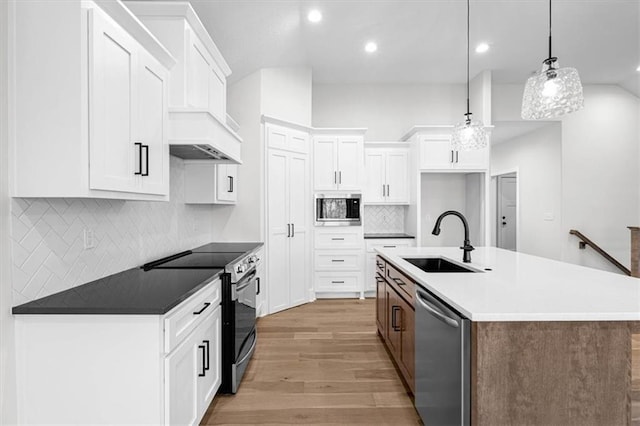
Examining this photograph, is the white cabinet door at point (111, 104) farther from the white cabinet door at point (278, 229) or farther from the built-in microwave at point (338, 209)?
the built-in microwave at point (338, 209)

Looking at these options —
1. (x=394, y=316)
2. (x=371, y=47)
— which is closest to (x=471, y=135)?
(x=394, y=316)

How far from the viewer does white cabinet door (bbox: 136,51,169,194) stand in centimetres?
187

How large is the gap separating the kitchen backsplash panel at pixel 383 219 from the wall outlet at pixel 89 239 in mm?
4264

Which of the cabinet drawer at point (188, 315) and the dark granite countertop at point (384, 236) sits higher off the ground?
the dark granite countertop at point (384, 236)

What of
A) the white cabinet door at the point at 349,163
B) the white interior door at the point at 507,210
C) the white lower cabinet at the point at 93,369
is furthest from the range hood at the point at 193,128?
the white interior door at the point at 507,210

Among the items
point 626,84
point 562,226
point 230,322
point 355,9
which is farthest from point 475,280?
point 626,84

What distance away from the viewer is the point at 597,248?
5594 mm

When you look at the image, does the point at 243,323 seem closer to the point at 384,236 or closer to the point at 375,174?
the point at 384,236

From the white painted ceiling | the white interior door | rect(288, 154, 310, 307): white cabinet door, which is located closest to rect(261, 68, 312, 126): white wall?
the white painted ceiling

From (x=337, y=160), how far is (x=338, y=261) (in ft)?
4.84

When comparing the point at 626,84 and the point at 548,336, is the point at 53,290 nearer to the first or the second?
the point at 548,336

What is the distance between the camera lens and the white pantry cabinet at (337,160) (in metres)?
5.18

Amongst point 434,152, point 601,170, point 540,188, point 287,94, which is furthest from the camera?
point 540,188

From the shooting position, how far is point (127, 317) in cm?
152
